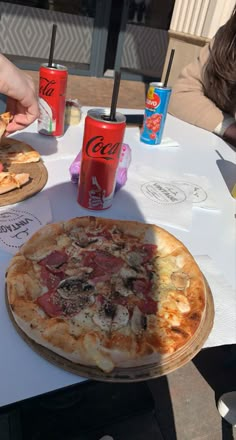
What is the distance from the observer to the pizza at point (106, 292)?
2.20ft

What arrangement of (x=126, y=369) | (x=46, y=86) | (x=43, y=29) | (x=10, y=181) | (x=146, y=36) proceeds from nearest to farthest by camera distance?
(x=126, y=369) < (x=10, y=181) < (x=46, y=86) < (x=43, y=29) < (x=146, y=36)

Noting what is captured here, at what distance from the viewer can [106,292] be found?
2.60 ft

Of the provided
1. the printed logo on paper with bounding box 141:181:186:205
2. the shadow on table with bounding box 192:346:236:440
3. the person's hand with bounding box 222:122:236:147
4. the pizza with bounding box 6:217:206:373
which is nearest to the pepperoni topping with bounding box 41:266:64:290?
the pizza with bounding box 6:217:206:373

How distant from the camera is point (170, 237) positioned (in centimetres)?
94

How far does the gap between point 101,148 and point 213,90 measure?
1.19 metres

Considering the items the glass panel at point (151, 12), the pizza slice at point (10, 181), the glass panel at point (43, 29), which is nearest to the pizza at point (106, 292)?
the pizza slice at point (10, 181)

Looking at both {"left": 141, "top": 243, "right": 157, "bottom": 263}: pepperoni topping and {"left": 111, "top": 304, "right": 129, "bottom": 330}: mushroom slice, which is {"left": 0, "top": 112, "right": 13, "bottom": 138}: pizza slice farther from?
{"left": 111, "top": 304, "right": 129, "bottom": 330}: mushroom slice

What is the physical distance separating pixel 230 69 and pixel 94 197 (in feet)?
3.71

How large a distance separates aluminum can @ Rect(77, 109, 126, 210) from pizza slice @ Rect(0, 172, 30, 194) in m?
0.16

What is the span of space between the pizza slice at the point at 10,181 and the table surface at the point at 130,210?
6 centimetres

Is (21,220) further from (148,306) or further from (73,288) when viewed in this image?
(148,306)

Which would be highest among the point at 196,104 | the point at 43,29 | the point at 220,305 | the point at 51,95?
the point at 51,95

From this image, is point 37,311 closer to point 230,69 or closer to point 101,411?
point 101,411

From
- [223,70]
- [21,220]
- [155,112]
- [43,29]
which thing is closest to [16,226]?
[21,220]
